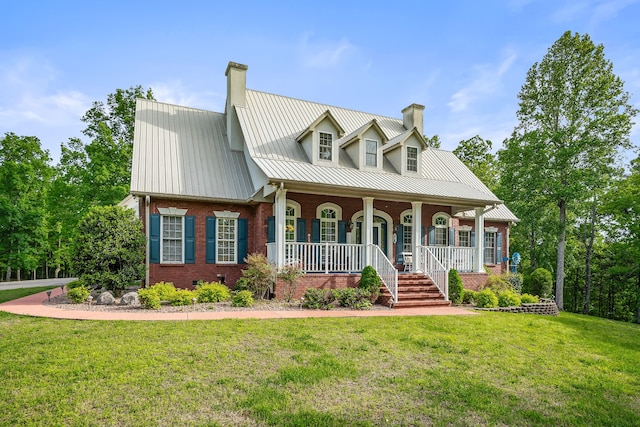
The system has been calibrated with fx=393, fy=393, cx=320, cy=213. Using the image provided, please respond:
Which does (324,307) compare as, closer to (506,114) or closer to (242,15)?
(242,15)

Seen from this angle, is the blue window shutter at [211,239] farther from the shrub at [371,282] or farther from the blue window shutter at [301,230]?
the shrub at [371,282]

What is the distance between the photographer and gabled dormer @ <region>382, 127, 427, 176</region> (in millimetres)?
16812

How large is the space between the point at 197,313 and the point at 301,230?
584 centimetres

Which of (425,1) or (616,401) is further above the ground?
(425,1)

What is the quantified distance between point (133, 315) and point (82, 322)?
112cm

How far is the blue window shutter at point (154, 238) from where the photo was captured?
44.0 ft

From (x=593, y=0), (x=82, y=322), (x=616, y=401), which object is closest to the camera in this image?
(x=616, y=401)

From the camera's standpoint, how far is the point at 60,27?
9.94 meters

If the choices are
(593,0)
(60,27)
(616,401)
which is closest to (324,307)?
(616,401)

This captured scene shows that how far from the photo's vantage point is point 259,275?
1245 cm

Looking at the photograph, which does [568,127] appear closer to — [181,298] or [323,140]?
[323,140]

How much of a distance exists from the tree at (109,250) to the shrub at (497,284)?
12.9 metres

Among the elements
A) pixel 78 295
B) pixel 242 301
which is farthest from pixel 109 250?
pixel 242 301

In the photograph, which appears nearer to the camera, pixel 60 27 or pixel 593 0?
pixel 593 0
